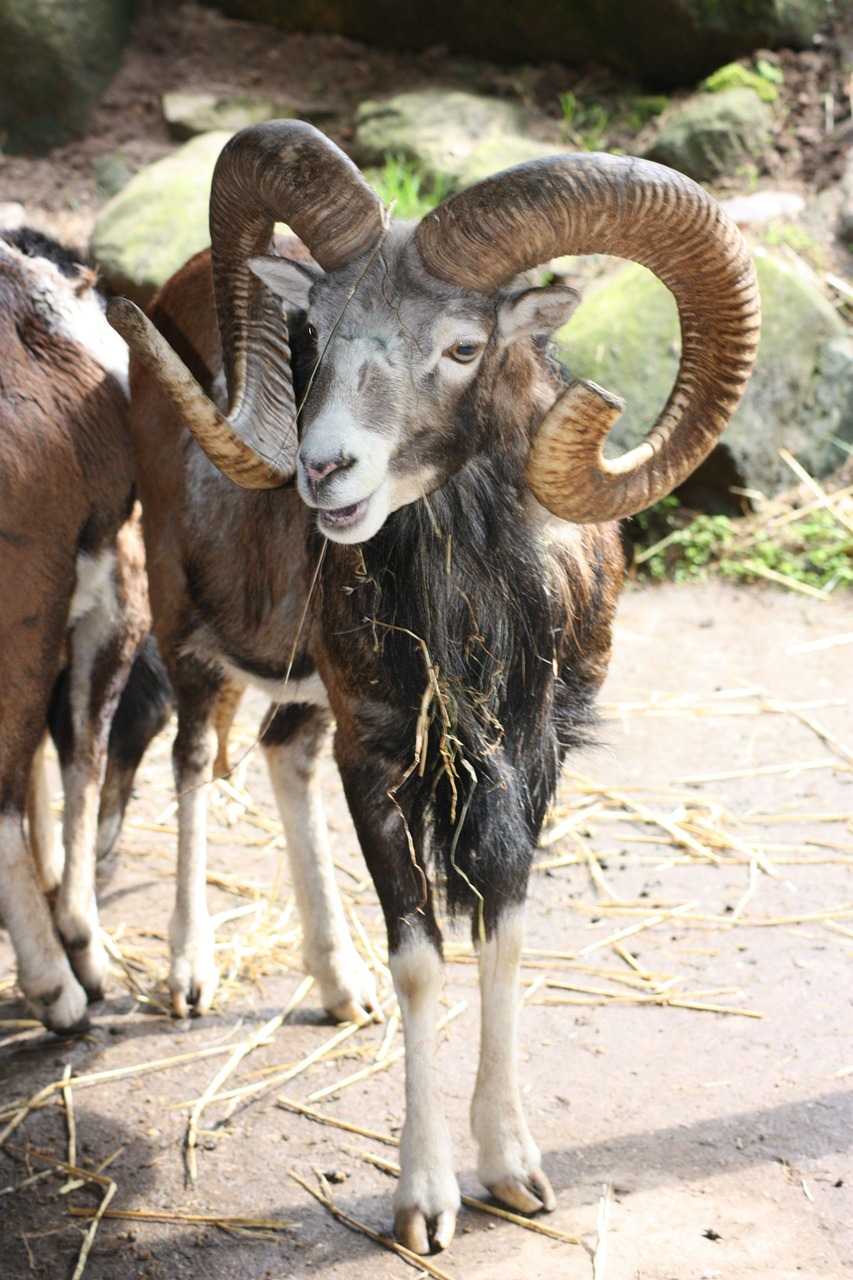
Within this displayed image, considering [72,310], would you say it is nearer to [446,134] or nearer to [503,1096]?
[503,1096]

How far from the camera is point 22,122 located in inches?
406

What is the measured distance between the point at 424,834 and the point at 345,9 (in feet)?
29.9

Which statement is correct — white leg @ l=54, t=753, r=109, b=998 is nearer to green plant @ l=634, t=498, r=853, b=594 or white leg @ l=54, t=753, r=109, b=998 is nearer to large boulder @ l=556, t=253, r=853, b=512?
green plant @ l=634, t=498, r=853, b=594

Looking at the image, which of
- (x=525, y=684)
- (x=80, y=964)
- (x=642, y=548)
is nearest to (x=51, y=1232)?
(x=80, y=964)

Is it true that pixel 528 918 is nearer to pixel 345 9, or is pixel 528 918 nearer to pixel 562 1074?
pixel 562 1074

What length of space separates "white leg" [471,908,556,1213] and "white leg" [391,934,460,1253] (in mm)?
113

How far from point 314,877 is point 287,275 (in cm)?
203

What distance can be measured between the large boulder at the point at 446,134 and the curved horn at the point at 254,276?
19.1ft

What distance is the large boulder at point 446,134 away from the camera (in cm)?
912

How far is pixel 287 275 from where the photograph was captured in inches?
131

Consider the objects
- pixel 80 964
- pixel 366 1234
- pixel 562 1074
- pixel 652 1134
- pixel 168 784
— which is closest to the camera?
pixel 366 1234

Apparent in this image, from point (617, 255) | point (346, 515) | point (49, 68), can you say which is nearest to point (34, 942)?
point (346, 515)

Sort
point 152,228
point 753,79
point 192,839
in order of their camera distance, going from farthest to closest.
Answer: point 753,79
point 152,228
point 192,839

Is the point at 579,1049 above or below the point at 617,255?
below
